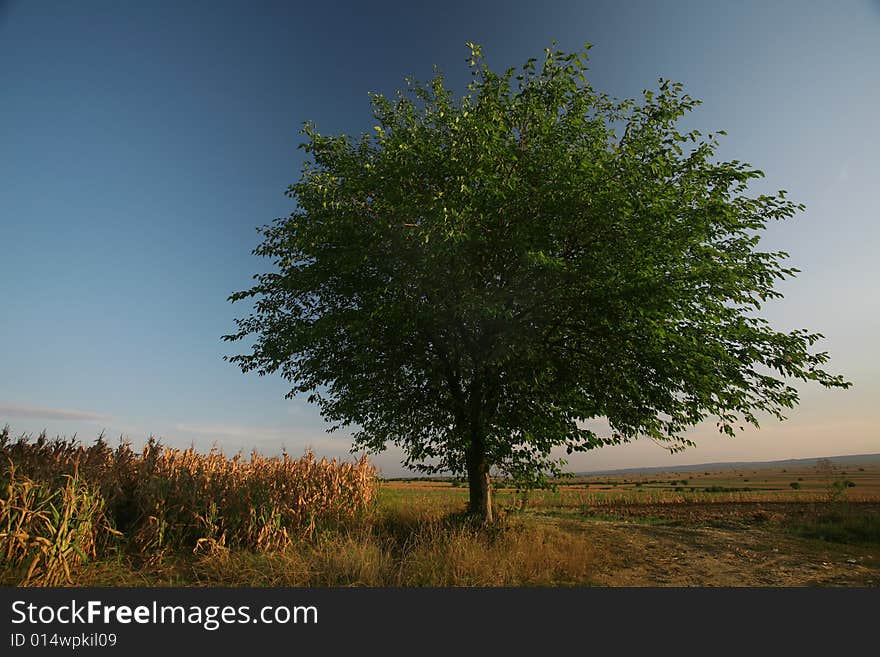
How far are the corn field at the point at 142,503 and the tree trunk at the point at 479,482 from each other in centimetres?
404

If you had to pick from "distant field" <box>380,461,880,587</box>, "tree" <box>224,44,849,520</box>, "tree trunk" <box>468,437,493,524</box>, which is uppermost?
"tree" <box>224,44,849,520</box>

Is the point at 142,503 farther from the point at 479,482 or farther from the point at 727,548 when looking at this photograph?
the point at 727,548

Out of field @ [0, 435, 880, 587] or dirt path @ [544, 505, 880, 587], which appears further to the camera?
dirt path @ [544, 505, 880, 587]

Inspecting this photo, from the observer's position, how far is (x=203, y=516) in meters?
12.6

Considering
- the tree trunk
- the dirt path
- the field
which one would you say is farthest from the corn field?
the dirt path

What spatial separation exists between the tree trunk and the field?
2.22ft

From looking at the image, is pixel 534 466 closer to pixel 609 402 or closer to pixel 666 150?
pixel 609 402

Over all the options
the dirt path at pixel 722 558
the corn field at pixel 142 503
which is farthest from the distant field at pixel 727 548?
Result: the corn field at pixel 142 503

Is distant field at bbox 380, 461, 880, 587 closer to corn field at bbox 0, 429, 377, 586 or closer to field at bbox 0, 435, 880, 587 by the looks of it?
field at bbox 0, 435, 880, 587

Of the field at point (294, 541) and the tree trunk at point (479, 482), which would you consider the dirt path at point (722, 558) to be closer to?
the field at point (294, 541)

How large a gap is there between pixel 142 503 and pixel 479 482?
31.3ft

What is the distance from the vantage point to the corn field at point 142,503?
926 cm

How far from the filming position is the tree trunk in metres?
16.0

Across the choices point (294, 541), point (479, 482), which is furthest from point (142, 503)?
point (479, 482)
